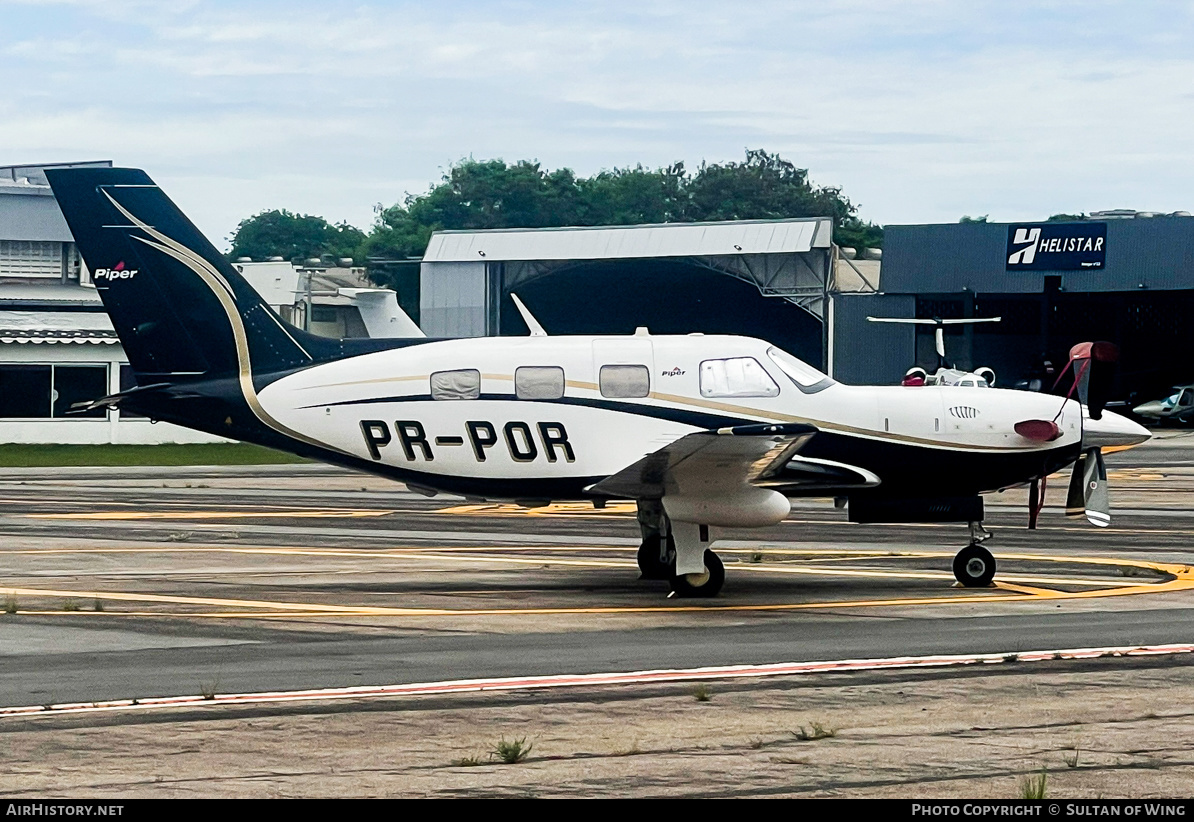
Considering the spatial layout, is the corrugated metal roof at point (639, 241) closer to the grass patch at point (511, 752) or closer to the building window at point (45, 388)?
the building window at point (45, 388)

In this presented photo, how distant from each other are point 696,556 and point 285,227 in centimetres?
15985

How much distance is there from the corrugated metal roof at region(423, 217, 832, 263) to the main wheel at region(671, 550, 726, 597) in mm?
52651

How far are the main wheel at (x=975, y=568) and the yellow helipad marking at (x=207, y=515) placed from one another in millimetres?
15511

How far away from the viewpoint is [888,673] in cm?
1238

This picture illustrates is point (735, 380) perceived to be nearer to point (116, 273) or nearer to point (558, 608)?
point (558, 608)

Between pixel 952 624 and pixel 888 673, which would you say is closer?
→ pixel 888 673

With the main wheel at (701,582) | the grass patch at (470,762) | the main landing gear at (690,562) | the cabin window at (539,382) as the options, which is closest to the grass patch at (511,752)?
the grass patch at (470,762)

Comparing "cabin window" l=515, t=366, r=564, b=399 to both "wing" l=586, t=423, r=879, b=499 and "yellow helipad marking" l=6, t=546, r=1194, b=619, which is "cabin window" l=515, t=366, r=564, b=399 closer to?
"wing" l=586, t=423, r=879, b=499

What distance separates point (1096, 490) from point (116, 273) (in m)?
11.5

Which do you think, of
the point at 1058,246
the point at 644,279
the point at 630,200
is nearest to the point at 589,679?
the point at 1058,246

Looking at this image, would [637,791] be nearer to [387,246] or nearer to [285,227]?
[387,246]

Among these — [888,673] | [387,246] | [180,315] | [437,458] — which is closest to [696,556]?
[437,458]

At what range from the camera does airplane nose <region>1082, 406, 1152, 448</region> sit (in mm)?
18031

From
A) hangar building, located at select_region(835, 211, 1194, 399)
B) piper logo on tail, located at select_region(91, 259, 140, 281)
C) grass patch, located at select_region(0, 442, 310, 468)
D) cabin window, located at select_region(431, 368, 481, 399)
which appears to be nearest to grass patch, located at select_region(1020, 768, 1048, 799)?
cabin window, located at select_region(431, 368, 481, 399)
